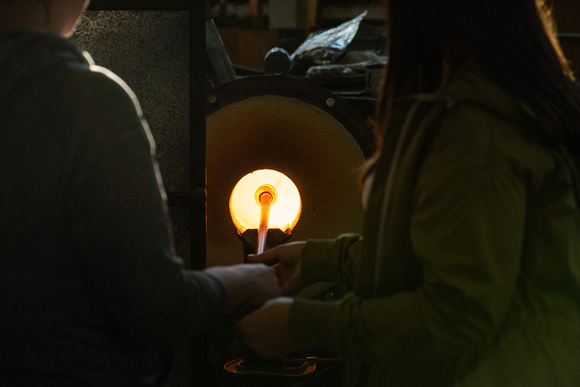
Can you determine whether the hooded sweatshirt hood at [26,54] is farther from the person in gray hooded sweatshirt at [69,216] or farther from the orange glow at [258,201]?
the orange glow at [258,201]

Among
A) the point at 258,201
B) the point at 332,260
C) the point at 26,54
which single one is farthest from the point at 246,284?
the point at 258,201

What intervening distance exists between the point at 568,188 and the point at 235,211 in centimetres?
123

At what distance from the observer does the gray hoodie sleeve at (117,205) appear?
2.78 feet

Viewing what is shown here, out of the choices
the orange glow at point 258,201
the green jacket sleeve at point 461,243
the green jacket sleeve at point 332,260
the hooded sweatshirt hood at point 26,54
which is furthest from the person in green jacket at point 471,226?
the orange glow at point 258,201

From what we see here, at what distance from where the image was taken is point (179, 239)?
1.63m

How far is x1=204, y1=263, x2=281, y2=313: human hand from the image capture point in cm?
108

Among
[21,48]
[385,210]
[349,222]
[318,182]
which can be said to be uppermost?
[21,48]

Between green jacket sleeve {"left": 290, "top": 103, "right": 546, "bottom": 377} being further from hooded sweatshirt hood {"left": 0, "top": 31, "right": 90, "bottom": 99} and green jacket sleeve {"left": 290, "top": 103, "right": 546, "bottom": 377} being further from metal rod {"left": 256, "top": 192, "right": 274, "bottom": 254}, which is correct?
metal rod {"left": 256, "top": 192, "right": 274, "bottom": 254}

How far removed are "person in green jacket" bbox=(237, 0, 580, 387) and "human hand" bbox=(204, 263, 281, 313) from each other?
68mm

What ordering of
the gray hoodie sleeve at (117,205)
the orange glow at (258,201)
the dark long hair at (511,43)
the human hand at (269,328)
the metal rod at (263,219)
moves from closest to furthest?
the gray hoodie sleeve at (117,205) < the dark long hair at (511,43) < the human hand at (269,328) < the metal rod at (263,219) < the orange glow at (258,201)

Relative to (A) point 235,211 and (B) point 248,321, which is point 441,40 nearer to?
(B) point 248,321

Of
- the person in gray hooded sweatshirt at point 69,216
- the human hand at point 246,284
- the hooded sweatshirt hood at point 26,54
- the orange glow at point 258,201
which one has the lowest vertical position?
the orange glow at point 258,201

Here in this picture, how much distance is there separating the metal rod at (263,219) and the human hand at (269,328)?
57cm

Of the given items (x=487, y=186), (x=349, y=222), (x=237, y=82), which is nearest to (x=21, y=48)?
(x=487, y=186)
